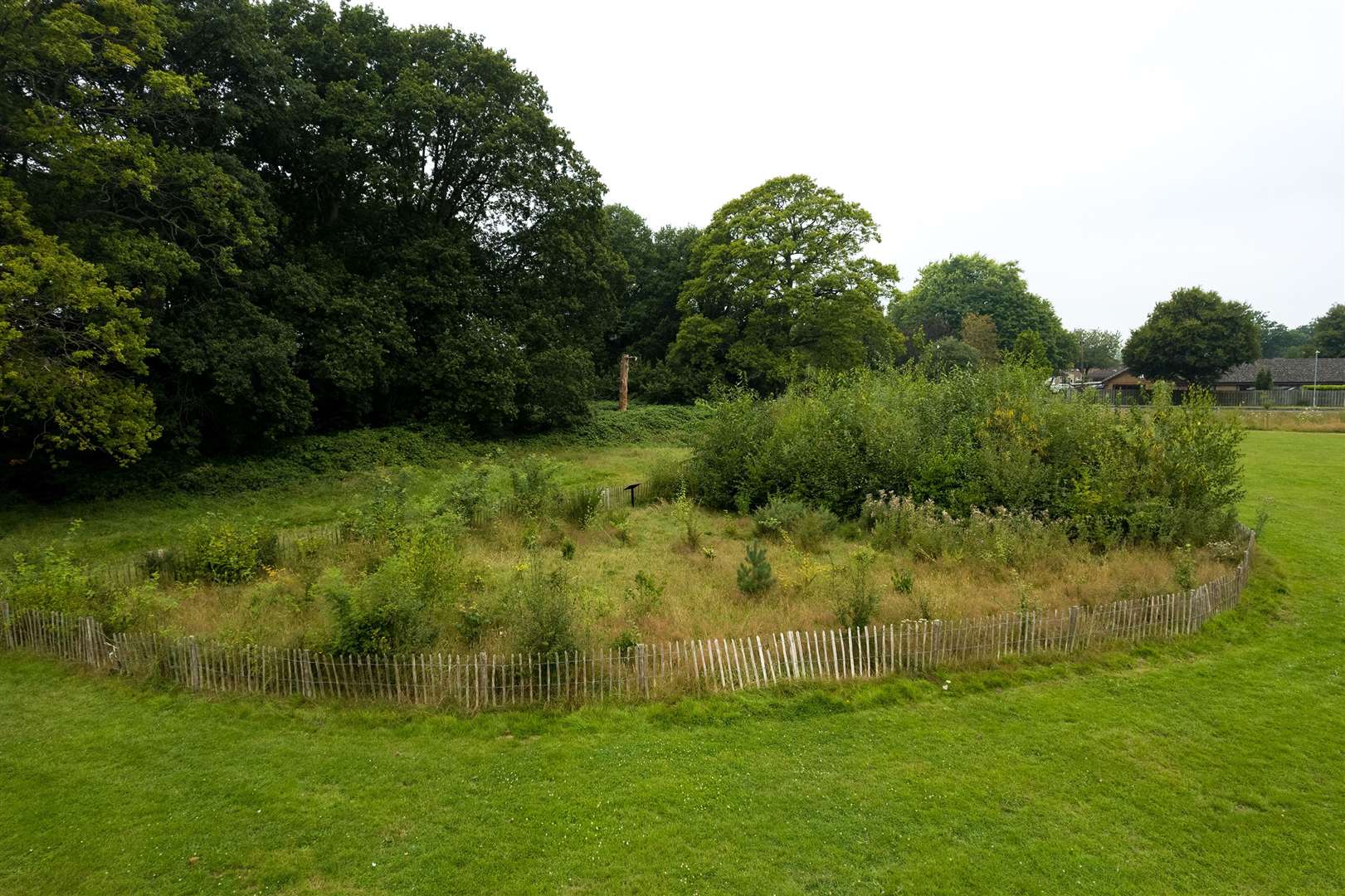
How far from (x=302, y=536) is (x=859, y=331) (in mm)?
33428

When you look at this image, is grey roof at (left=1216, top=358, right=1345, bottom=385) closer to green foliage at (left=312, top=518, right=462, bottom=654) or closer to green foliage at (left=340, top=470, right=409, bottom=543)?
green foliage at (left=340, top=470, right=409, bottom=543)

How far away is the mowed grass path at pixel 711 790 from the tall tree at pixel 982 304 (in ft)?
Answer: 229

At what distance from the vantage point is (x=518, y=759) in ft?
25.9

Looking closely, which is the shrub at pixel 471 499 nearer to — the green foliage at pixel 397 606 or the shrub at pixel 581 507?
the shrub at pixel 581 507

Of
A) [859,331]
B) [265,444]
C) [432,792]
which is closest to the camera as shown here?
[432,792]

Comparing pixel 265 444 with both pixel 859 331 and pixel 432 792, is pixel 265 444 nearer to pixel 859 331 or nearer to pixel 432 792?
pixel 432 792

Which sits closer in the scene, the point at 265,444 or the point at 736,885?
the point at 736,885

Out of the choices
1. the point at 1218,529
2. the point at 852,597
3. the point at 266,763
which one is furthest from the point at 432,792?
the point at 1218,529

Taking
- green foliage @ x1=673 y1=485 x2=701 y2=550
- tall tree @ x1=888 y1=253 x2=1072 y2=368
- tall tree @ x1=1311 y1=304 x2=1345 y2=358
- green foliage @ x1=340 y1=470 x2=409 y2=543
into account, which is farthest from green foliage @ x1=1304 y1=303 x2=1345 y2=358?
green foliage @ x1=340 y1=470 x2=409 y2=543

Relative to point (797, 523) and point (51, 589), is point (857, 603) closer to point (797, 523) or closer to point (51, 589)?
point (797, 523)

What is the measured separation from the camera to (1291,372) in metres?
68.1

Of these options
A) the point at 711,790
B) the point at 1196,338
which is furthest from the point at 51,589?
the point at 1196,338

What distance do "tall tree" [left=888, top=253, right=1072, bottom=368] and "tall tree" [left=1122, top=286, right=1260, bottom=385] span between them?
1195 cm

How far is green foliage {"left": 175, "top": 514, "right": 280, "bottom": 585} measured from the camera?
13.7m
